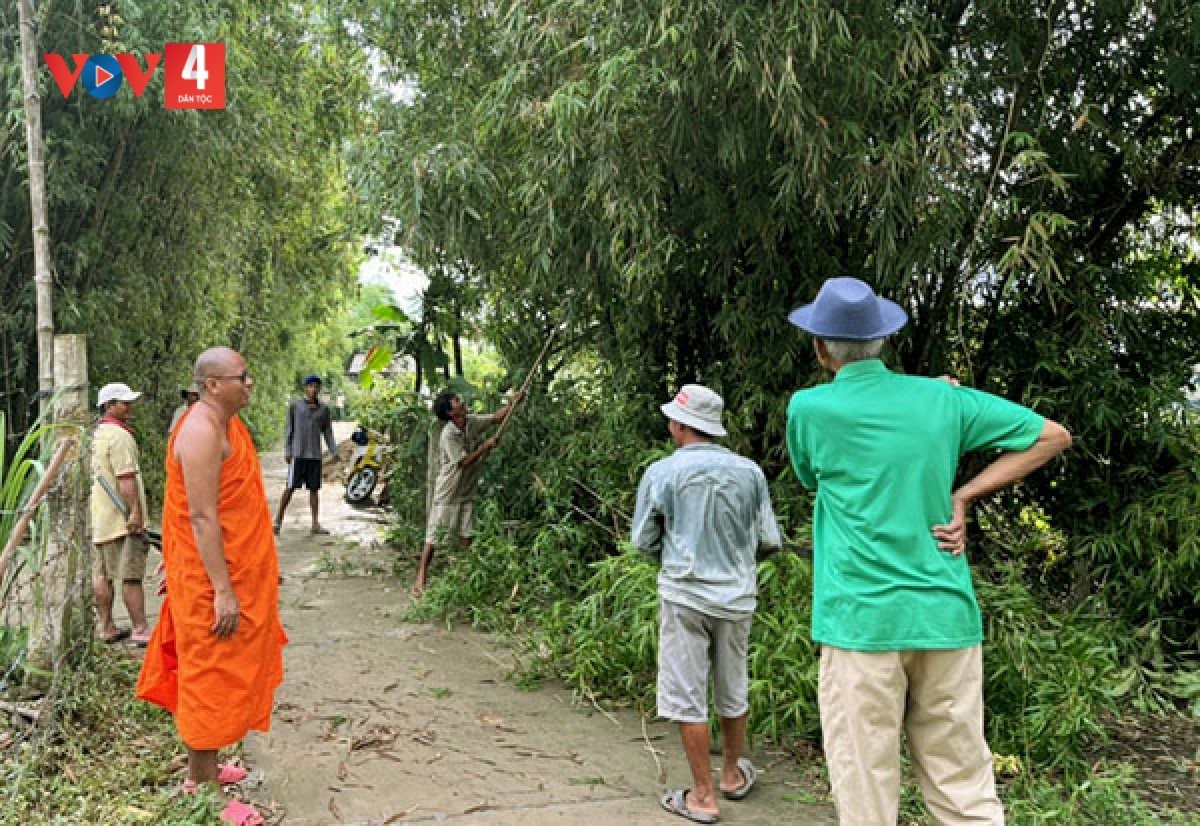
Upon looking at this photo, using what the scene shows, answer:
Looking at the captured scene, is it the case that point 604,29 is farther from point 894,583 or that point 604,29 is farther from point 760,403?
point 894,583

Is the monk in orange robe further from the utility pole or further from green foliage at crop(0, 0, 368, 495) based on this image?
green foliage at crop(0, 0, 368, 495)

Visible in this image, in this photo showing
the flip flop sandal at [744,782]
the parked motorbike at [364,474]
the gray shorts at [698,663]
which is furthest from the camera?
the parked motorbike at [364,474]

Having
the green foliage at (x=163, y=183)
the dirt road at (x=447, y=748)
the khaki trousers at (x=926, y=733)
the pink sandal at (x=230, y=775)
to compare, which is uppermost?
the green foliage at (x=163, y=183)

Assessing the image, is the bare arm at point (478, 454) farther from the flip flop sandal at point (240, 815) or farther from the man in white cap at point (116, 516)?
the flip flop sandal at point (240, 815)

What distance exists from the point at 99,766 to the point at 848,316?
10.6ft

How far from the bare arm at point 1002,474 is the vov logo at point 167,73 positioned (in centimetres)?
673

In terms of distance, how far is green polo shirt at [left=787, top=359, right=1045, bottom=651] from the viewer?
8.22ft

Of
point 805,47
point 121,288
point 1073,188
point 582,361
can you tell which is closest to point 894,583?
point 805,47

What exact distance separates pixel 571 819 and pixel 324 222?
1078 cm

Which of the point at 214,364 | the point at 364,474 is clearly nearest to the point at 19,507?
the point at 214,364

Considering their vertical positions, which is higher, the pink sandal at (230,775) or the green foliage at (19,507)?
the green foliage at (19,507)

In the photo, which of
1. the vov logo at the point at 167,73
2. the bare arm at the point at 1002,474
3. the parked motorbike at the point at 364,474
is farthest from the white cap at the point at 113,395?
the parked motorbike at the point at 364,474

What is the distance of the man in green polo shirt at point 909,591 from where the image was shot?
2512 millimetres

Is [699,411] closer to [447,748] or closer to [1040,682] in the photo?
[1040,682]
